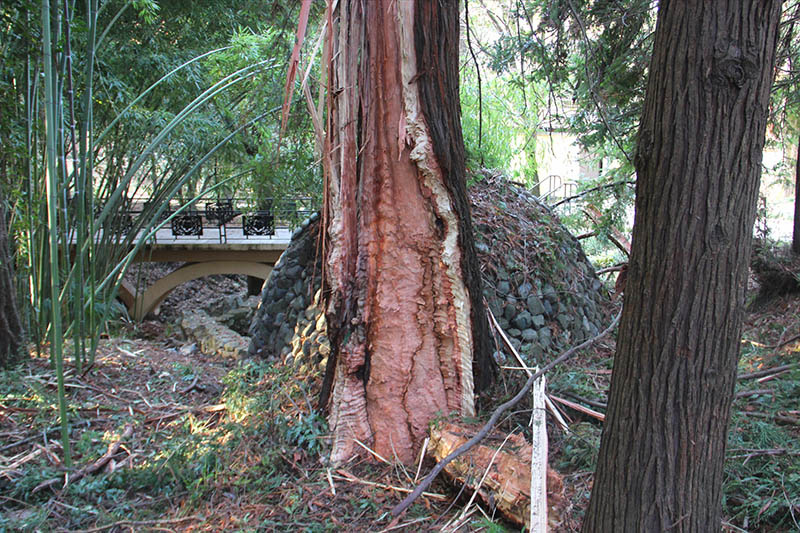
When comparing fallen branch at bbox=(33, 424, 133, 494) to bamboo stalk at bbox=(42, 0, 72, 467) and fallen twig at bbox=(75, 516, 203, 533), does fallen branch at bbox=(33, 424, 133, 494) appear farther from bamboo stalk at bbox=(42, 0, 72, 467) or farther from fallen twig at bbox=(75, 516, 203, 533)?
fallen twig at bbox=(75, 516, 203, 533)

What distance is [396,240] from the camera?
268cm

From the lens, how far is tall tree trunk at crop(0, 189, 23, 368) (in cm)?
417

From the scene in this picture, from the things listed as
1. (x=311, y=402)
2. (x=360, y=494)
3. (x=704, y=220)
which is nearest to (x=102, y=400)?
(x=311, y=402)

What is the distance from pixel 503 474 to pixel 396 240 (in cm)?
115

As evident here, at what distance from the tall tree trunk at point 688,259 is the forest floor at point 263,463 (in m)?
0.59

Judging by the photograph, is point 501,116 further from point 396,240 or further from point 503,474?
point 503,474

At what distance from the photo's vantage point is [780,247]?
236 inches

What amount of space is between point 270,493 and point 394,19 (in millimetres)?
2190

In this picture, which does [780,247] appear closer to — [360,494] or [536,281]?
[536,281]

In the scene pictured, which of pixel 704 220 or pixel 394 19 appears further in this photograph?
pixel 394 19

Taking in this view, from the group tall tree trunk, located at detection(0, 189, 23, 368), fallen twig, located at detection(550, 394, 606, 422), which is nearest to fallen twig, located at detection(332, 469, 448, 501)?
fallen twig, located at detection(550, 394, 606, 422)

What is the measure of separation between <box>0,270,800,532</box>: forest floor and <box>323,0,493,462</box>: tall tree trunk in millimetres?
297

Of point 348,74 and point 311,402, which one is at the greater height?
point 348,74

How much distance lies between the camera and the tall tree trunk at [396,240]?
2562 mm
